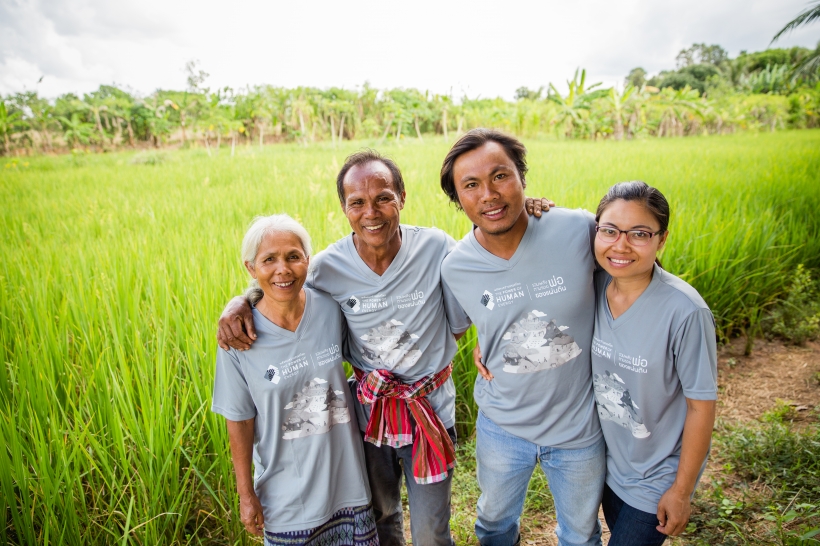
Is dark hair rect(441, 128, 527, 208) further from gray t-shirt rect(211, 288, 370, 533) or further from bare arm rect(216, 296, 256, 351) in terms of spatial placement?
bare arm rect(216, 296, 256, 351)

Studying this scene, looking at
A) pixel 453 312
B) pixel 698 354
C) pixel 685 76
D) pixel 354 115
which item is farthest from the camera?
pixel 685 76

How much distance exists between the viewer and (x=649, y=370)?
1.33m

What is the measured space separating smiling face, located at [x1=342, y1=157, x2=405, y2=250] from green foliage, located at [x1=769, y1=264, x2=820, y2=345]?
3.72 m

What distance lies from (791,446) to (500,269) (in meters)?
2.01

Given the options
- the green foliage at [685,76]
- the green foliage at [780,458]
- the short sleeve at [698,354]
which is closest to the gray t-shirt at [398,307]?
the short sleeve at [698,354]

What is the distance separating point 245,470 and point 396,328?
689 millimetres

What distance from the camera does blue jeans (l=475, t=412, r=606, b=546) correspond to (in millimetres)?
1544

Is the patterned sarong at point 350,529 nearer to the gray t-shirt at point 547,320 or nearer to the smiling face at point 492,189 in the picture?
the gray t-shirt at point 547,320

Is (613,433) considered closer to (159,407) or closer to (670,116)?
(159,407)

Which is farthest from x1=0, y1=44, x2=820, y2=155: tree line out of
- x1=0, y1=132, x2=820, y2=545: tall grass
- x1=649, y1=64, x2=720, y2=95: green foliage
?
x1=649, y1=64, x2=720, y2=95: green foliage

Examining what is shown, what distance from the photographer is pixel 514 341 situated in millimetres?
1557

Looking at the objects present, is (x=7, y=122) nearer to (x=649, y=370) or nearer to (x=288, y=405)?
(x=288, y=405)

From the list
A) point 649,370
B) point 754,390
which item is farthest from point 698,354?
point 754,390

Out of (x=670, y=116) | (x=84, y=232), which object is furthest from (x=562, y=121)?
(x=84, y=232)
